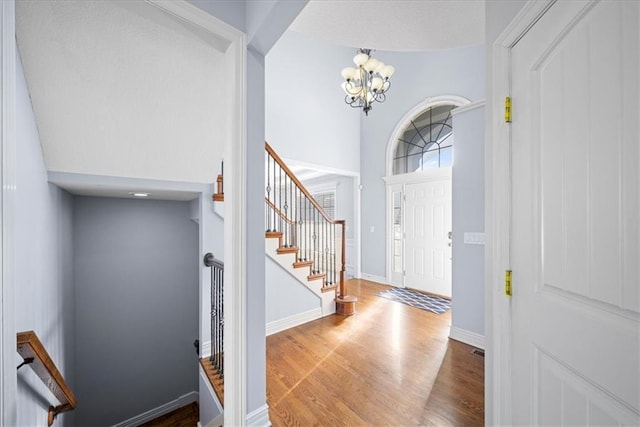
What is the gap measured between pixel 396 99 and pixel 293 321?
450 cm

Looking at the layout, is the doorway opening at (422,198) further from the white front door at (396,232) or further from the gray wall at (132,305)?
the gray wall at (132,305)

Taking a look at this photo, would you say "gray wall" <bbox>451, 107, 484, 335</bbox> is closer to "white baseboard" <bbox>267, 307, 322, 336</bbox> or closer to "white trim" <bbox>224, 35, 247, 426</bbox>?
"white baseboard" <bbox>267, 307, 322, 336</bbox>

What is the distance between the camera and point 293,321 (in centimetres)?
301

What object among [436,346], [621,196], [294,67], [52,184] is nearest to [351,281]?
[436,346]

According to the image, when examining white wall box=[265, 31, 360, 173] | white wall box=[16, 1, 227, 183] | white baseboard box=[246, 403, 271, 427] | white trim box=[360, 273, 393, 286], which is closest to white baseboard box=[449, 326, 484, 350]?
white baseboard box=[246, 403, 271, 427]

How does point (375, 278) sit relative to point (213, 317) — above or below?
below

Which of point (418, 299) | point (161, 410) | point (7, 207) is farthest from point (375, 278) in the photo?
point (7, 207)

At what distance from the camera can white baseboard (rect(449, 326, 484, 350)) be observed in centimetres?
246

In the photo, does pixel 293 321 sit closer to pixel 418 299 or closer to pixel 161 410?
pixel 161 410

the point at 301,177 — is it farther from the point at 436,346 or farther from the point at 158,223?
the point at 436,346

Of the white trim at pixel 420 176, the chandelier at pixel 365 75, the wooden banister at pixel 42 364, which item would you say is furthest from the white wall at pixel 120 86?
the white trim at pixel 420 176

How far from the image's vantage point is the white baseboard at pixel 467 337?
246 cm

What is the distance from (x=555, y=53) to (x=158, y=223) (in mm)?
3666

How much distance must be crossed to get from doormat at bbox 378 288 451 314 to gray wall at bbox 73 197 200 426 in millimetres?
3004
